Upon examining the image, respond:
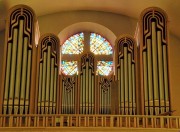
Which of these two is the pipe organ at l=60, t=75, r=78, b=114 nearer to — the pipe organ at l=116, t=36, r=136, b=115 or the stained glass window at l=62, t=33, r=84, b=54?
the pipe organ at l=116, t=36, r=136, b=115

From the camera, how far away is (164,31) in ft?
55.0

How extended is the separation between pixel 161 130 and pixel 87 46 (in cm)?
636

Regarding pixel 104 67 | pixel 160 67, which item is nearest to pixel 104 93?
pixel 160 67

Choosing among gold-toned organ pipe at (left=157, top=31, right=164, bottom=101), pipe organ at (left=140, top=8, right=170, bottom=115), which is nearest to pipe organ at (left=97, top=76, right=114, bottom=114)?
pipe organ at (left=140, top=8, right=170, bottom=115)

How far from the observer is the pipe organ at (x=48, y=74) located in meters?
16.1

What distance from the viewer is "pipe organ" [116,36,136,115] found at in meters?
16.1

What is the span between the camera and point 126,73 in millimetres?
16625

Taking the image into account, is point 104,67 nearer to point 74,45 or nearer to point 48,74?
point 74,45

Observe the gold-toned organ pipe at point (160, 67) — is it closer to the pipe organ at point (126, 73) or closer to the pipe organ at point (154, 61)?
the pipe organ at point (154, 61)

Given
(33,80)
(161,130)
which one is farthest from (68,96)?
(161,130)

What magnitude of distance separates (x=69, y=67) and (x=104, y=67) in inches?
53.9

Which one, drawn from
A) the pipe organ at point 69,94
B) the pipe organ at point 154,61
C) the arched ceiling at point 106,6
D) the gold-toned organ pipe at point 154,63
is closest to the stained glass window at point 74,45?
the arched ceiling at point 106,6

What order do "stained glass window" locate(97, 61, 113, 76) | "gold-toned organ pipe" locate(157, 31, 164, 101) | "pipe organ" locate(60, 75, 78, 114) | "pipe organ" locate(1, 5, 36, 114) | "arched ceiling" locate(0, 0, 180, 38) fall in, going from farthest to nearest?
"stained glass window" locate(97, 61, 113, 76), "arched ceiling" locate(0, 0, 180, 38), "pipe organ" locate(60, 75, 78, 114), "gold-toned organ pipe" locate(157, 31, 164, 101), "pipe organ" locate(1, 5, 36, 114)

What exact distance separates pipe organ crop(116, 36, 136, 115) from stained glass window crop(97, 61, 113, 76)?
2.75 m
